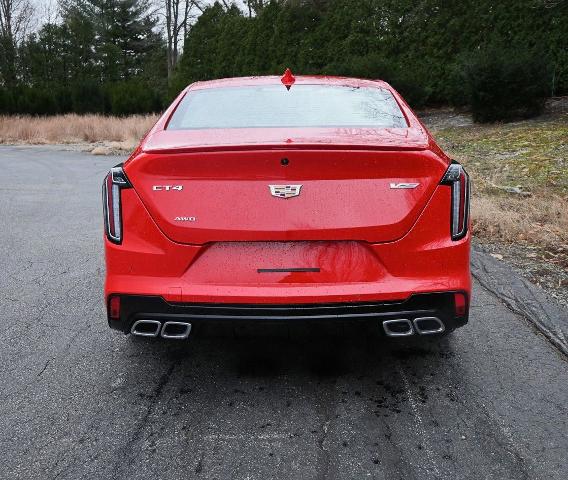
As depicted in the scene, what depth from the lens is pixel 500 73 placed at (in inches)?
589

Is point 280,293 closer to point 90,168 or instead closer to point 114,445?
point 114,445

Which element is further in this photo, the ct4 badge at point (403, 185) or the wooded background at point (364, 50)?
the wooded background at point (364, 50)

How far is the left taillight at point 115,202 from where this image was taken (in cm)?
291

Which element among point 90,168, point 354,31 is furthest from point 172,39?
point 90,168

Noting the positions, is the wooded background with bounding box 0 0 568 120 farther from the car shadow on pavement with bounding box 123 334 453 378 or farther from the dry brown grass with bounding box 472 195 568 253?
the car shadow on pavement with bounding box 123 334 453 378

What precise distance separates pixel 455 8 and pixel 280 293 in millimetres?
19280

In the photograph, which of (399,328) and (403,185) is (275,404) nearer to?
(399,328)

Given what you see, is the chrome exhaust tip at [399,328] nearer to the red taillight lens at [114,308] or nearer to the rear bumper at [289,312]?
the rear bumper at [289,312]

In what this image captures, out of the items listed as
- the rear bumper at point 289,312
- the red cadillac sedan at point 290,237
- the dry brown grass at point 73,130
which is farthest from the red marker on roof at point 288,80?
the dry brown grass at point 73,130

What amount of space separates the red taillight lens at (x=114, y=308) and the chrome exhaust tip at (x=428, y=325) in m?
1.33

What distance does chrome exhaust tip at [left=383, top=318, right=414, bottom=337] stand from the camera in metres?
2.80

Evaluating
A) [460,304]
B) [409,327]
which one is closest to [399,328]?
[409,327]

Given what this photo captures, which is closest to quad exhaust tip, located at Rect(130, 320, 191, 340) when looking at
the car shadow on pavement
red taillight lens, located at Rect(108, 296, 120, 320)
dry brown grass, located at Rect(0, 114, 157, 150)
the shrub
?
red taillight lens, located at Rect(108, 296, 120, 320)

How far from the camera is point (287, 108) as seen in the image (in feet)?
11.7
